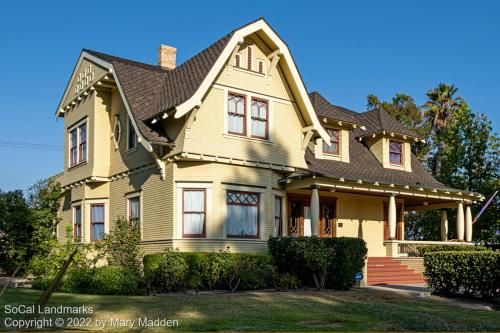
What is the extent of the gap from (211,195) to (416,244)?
1113cm

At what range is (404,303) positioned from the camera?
14.0m

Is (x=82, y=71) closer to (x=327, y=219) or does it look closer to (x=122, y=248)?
(x=122, y=248)

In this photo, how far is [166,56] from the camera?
26438 mm

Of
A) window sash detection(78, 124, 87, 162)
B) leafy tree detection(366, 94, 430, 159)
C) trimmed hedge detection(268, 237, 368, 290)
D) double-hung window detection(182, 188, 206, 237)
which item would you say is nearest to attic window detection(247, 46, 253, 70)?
double-hung window detection(182, 188, 206, 237)

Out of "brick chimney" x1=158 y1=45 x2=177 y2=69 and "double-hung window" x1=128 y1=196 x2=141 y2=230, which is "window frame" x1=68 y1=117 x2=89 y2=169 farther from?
"brick chimney" x1=158 y1=45 x2=177 y2=69

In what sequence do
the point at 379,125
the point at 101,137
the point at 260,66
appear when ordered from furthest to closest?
the point at 379,125 → the point at 101,137 → the point at 260,66

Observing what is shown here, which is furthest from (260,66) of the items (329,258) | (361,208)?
(361,208)

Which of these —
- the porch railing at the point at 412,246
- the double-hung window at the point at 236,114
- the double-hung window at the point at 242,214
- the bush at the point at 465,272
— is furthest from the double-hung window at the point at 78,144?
the bush at the point at 465,272

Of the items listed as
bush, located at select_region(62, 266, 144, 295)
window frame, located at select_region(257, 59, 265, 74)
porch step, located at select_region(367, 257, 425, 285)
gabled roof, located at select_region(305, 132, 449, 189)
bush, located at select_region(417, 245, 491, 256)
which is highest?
window frame, located at select_region(257, 59, 265, 74)

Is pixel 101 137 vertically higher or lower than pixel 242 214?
higher

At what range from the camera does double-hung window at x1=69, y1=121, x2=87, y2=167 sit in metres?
24.2

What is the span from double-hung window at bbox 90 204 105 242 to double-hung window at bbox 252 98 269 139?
7.41 m

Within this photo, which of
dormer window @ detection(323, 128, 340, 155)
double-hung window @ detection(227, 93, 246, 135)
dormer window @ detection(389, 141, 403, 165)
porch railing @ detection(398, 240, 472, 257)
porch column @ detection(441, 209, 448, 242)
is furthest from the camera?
porch column @ detection(441, 209, 448, 242)

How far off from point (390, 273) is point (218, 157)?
8.68 metres
